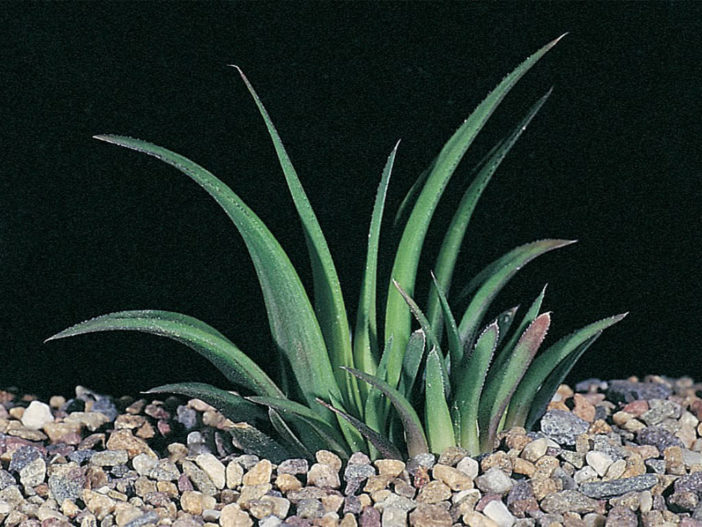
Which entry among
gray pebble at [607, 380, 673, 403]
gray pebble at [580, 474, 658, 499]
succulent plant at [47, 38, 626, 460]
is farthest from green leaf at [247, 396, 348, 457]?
gray pebble at [607, 380, 673, 403]

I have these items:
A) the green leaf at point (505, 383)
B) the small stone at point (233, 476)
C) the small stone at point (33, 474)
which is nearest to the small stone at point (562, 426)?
the green leaf at point (505, 383)

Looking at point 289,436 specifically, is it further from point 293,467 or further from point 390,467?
point 390,467

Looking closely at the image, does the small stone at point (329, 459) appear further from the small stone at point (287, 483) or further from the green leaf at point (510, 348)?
the green leaf at point (510, 348)

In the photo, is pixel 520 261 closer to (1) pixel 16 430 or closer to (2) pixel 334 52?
(2) pixel 334 52

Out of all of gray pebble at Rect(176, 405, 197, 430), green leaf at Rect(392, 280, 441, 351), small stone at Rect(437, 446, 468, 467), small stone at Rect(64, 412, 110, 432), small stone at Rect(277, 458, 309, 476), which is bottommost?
small stone at Rect(64, 412, 110, 432)

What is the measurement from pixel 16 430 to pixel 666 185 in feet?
4.02

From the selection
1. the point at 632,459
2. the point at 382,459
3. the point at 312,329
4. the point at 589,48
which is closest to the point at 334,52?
the point at 589,48

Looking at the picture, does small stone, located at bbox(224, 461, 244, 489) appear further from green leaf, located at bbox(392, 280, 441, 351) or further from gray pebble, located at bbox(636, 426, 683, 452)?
gray pebble, located at bbox(636, 426, 683, 452)

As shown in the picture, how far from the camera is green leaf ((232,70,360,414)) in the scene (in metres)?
1.38

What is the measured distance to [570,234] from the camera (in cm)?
185

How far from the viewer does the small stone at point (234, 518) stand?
50.8 inches

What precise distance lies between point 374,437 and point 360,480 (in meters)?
0.07

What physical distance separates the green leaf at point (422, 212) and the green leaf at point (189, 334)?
20 centimetres

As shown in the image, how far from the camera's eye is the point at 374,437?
1.35 m
